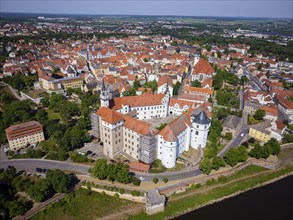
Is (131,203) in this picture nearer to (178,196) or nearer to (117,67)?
(178,196)

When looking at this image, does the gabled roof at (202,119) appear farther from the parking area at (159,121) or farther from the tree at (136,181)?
the tree at (136,181)

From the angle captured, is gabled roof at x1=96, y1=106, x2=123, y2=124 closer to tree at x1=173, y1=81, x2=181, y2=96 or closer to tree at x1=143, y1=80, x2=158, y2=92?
tree at x1=143, y1=80, x2=158, y2=92

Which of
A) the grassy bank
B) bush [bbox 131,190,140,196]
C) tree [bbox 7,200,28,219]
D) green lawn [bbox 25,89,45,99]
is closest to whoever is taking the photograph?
tree [bbox 7,200,28,219]

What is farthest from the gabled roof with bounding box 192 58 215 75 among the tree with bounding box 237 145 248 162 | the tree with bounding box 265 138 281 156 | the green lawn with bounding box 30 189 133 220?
the green lawn with bounding box 30 189 133 220

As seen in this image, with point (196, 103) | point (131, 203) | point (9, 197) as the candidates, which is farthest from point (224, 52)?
point (9, 197)

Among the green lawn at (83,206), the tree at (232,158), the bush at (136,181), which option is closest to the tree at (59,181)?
the green lawn at (83,206)

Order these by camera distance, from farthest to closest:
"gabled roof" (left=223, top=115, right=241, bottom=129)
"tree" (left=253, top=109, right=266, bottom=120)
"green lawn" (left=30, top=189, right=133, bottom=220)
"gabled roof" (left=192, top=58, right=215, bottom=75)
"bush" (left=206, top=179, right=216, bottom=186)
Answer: "gabled roof" (left=192, top=58, right=215, bottom=75) → "tree" (left=253, top=109, right=266, bottom=120) → "gabled roof" (left=223, top=115, right=241, bottom=129) → "bush" (left=206, top=179, right=216, bottom=186) → "green lawn" (left=30, top=189, right=133, bottom=220)

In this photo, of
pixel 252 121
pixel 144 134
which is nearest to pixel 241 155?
pixel 144 134

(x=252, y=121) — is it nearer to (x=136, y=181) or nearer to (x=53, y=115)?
(x=136, y=181)
